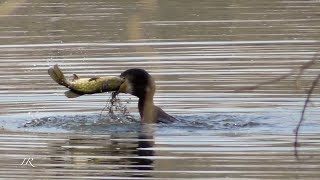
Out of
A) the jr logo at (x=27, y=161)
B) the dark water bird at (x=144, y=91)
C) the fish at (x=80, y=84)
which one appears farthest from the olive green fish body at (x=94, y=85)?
the jr logo at (x=27, y=161)

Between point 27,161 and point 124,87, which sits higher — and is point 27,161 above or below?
below

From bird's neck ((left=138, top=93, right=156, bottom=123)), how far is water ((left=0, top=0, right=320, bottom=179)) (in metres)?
0.12

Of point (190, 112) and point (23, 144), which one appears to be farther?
point (190, 112)

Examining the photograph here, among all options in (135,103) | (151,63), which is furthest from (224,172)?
(151,63)

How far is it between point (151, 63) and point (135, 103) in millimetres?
2588

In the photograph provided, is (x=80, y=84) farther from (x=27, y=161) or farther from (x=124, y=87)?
(x=27, y=161)

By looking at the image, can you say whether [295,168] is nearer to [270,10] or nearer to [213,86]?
[213,86]

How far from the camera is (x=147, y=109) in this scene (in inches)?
502

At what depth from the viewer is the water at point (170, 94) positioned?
10094 mm

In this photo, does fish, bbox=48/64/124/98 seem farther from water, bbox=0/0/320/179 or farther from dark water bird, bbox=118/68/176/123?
water, bbox=0/0/320/179

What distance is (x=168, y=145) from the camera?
36.7 feet

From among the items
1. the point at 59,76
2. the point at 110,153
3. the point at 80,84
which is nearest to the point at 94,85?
the point at 80,84

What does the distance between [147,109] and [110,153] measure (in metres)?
1.94

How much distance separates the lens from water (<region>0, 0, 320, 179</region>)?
1009 cm
